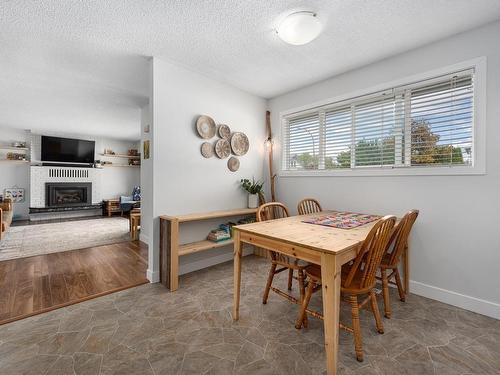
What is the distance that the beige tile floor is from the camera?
4.66ft

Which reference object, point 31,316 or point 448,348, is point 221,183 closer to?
point 31,316

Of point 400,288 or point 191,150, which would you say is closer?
point 400,288

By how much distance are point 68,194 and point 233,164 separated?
6.25 meters

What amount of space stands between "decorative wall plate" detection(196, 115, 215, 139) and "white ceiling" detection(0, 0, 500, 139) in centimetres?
58

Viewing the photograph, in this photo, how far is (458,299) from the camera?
212cm

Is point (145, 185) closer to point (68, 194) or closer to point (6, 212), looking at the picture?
point (6, 212)

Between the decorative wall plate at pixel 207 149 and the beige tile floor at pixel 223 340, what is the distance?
1.69 meters

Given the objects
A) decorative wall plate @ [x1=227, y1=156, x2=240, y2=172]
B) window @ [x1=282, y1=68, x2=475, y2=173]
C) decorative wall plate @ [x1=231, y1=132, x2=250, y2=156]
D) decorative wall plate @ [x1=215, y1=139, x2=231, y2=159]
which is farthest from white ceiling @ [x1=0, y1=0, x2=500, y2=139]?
decorative wall plate @ [x1=227, y1=156, x2=240, y2=172]

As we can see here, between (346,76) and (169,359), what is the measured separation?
3284mm

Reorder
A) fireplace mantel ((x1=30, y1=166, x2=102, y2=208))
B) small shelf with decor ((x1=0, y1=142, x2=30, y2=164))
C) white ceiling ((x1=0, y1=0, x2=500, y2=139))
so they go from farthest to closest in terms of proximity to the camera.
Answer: fireplace mantel ((x1=30, y1=166, x2=102, y2=208))
small shelf with decor ((x1=0, y1=142, x2=30, y2=164))
white ceiling ((x1=0, y1=0, x2=500, y2=139))

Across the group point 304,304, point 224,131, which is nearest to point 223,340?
point 304,304

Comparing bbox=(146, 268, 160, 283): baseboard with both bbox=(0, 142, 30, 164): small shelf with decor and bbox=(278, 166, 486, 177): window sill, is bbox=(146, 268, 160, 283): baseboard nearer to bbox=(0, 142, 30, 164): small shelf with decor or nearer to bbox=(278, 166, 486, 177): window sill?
bbox=(278, 166, 486, 177): window sill

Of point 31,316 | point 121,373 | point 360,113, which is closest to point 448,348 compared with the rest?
point 121,373

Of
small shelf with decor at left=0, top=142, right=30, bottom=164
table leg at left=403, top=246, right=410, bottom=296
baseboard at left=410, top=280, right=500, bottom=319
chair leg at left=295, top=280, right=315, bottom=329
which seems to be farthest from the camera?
small shelf with decor at left=0, top=142, right=30, bottom=164
